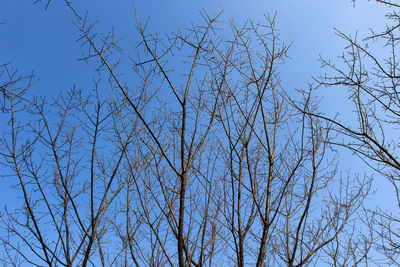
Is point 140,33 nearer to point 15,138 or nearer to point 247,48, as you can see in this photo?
point 247,48

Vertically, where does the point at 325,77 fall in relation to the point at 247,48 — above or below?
below

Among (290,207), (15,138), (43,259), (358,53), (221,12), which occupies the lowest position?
(43,259)

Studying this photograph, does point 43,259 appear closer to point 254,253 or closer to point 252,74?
point 252,74

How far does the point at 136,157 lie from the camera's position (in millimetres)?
3537

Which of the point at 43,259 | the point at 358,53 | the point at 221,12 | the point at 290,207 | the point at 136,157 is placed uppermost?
the point at 221,12

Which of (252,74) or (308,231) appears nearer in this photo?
(252,74)

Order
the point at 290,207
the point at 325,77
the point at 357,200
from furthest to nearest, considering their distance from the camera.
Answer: the point at 357,200 < the point at 290,207 < the point at 325,77

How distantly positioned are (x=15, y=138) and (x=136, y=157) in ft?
4.09

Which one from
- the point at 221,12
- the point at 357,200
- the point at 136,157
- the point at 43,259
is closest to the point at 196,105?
the point at 221,12

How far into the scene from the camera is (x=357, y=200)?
3902 millimetres

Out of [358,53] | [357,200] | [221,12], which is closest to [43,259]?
[221,12]

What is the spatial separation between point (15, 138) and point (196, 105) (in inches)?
70.6

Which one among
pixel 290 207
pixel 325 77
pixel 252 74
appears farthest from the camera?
pixel 290 207

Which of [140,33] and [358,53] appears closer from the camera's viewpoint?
[140,33]
